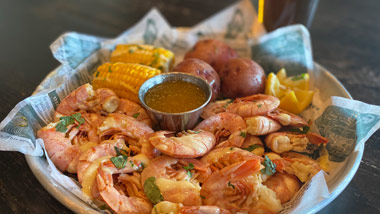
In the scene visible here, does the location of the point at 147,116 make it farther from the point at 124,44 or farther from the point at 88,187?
the point at 124,44

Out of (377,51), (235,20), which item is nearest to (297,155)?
(235,20)

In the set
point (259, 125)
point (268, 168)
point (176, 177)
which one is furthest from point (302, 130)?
point (176, 177)

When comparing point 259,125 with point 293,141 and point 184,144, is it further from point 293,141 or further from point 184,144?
point 184,144

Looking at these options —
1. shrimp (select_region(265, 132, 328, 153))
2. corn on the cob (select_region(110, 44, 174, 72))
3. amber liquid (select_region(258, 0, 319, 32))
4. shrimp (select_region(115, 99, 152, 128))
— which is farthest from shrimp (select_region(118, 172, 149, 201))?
amber liquid (select_region(258, 0, 319, 32))

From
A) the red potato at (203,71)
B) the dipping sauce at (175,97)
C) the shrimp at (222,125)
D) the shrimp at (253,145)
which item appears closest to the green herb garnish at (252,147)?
the shrimp at (253,145)

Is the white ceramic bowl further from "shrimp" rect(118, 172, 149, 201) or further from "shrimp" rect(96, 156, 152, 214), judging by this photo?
"shrimp" rect(118, 172, 149, 201)

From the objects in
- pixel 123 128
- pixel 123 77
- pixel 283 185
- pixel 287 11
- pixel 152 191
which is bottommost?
pixel 283 185

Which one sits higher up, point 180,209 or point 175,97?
point 175,97
